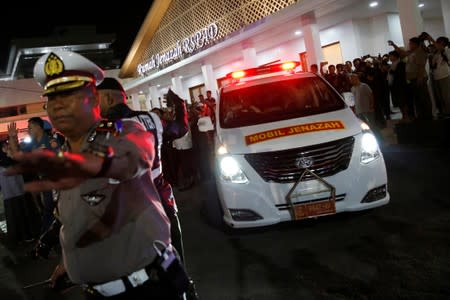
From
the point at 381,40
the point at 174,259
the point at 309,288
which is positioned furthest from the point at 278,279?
the point at 381,40

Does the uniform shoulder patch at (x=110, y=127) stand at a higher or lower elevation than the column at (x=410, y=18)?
lower

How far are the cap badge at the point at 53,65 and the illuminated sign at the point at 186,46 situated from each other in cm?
1688

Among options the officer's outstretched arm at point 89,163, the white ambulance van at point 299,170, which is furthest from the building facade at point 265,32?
the officer's outstretched arm at point 89,163

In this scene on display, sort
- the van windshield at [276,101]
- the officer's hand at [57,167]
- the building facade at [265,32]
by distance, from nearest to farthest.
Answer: the officer's hand at [57,167], the van windshield at [276,101], the building facade at [265,32]

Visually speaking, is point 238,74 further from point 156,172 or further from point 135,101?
point 135,101

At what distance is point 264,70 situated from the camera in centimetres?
579

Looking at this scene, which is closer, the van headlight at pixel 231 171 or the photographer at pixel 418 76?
the van headlight at pixel 231 171

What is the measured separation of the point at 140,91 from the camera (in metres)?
31.9

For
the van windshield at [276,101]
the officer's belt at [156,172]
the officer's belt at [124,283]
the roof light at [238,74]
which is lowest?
the officer's belt at [124,283]

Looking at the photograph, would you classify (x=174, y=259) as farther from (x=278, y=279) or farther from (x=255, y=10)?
(x=255, y=10)

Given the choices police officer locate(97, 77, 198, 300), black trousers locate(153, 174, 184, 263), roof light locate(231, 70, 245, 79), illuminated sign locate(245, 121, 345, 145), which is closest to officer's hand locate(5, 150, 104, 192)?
police officer locate(97, 77, 198, 300)

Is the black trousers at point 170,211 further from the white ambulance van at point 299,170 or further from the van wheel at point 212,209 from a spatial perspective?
the van wheel at point 212,209

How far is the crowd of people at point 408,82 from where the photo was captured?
298 inches

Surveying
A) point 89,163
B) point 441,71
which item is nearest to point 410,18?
point 441,71
